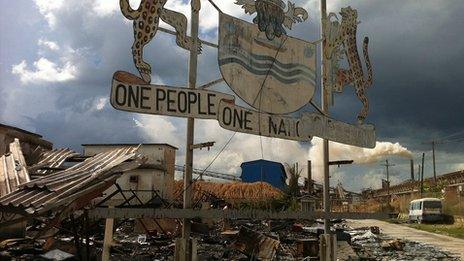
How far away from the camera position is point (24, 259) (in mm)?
11000

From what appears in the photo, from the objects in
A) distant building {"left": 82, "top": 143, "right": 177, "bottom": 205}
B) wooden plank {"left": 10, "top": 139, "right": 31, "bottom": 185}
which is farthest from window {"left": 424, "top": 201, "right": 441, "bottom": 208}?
wooden plank {"left": 10, "top": 139, "right": 31, "bottom": 185}

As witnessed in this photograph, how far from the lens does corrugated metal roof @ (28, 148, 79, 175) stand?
24.8 feet

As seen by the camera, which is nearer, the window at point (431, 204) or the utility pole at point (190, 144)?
the utility pole at point (190, 144)

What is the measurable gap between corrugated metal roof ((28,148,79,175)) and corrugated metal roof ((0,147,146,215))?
1164 mm

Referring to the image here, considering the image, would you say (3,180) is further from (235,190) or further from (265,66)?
(235,190)

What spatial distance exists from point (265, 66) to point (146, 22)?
223 centimetres

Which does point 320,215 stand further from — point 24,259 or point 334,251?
point 24,259

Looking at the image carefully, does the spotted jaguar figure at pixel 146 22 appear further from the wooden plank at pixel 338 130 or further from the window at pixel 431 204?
the window at pixel 431 204

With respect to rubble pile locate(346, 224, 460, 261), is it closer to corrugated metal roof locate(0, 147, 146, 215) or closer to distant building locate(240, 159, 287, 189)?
distant building locate(240, 159, 287, 189)

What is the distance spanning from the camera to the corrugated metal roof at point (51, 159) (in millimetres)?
7556

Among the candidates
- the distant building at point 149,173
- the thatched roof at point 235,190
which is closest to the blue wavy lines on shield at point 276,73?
the distant building at point 149,173

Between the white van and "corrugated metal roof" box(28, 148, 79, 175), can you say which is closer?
"corrugated metal roof" box(28, 148, 79, 175)

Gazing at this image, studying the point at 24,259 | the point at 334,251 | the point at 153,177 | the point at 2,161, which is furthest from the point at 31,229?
the point at 153,177

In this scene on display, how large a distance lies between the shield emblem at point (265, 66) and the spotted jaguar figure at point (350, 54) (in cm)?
84
